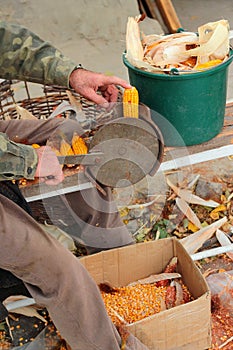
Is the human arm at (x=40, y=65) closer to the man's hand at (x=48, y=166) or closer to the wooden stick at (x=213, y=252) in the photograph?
the man's hand at (x=48, y=166)

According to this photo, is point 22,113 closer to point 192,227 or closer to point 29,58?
point 29,58

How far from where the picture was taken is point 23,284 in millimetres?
2037

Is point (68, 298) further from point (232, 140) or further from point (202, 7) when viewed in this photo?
point (202, 7)

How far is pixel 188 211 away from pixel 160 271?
1.54 ft

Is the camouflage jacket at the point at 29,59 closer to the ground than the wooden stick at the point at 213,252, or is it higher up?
higher up

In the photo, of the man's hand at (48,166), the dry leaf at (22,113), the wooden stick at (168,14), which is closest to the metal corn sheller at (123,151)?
the man's hand at (48,166)

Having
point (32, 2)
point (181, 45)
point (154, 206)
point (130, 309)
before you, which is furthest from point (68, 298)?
point (32, 2)

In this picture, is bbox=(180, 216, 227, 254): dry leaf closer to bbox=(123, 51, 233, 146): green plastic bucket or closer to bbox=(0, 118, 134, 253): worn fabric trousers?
bbox=(0, 118, 134, 253): worn fabric trousers

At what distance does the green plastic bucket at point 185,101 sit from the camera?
2.08 m

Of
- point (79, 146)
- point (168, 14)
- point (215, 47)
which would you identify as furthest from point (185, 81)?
point (168, 14)

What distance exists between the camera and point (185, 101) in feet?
6.93

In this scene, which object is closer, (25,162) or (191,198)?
(25,162)

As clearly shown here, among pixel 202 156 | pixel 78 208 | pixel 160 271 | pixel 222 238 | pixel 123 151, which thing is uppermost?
pixel 123 151

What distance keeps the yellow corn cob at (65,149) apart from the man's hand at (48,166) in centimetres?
11
